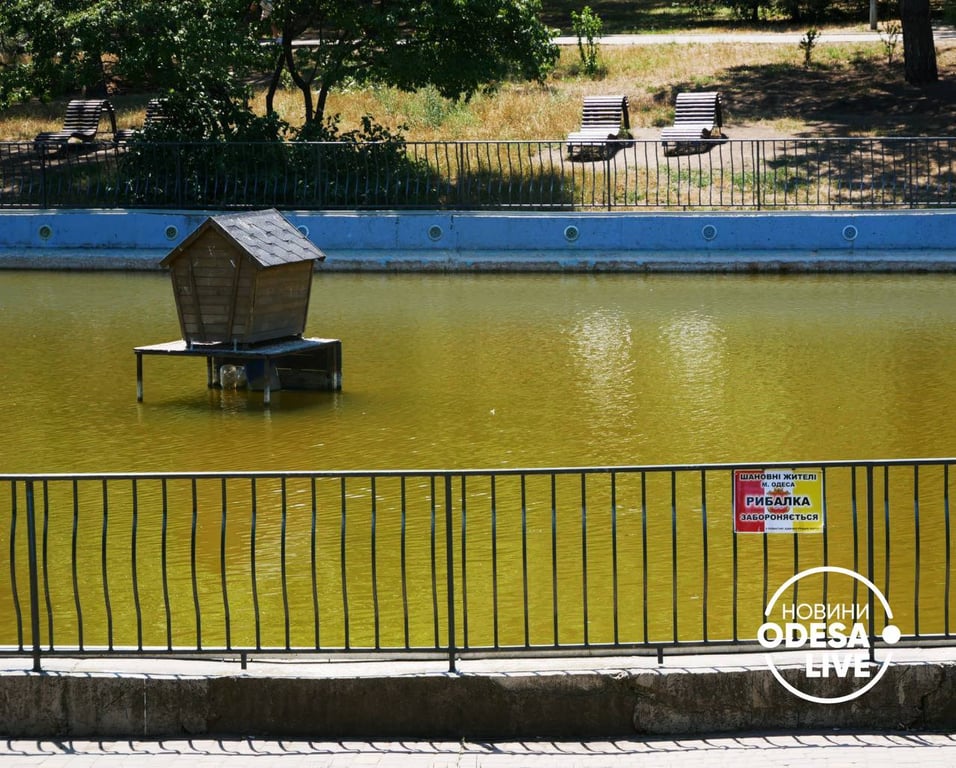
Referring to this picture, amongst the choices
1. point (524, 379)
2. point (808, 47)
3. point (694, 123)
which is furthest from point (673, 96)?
point (524, 379)

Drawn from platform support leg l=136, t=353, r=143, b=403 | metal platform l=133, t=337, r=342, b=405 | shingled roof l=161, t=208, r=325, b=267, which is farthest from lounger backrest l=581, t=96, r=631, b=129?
platform support leg l=136, t=353, r=143, b=403

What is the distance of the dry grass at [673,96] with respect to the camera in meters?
32.1

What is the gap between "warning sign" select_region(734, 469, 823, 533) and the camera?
7.32 m

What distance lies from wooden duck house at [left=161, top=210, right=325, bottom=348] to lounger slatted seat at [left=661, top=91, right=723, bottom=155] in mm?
14471

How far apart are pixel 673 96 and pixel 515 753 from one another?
28.9m

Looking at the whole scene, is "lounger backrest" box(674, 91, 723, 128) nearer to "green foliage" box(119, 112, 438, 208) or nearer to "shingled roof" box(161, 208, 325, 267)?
"green foliage" box(119, 112, 438, 208)

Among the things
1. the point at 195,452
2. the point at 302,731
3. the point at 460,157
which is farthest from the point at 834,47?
the point at 302,731

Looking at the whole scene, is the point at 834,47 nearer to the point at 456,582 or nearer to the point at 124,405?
the point at 124,405

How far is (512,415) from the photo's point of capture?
14.2 meters

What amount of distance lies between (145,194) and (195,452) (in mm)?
14844

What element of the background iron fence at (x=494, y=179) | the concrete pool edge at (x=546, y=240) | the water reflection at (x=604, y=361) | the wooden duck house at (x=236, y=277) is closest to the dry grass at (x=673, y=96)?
the background iron fence at (x=494, y=179)

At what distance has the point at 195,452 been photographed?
510 inches

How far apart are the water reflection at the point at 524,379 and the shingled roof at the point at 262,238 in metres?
1.43

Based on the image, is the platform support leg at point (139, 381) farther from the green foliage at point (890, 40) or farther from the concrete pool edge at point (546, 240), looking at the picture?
the green foliage at point (890, 40)
